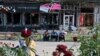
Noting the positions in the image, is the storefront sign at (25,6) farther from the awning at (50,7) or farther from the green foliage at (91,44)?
the green foliage at (91,44)

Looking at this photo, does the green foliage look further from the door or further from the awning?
the door

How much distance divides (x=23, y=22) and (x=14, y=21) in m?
1.38

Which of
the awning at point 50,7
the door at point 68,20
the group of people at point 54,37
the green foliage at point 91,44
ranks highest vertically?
the green foliage at point 91,44

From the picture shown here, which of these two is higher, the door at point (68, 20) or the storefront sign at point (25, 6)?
the storefront sign at point (25, 6)

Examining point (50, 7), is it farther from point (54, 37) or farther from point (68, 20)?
point (54, 37)

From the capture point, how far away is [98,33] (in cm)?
823

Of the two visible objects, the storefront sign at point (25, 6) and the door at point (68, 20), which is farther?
the door at point (68, 20)

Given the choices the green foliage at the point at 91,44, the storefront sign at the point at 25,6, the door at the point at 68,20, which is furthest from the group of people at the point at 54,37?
the green foliage at the point at 91,44

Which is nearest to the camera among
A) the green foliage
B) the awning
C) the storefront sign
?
the green foliage

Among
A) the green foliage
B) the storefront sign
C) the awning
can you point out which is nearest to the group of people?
the awning

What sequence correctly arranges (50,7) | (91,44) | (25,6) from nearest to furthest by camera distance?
(91,44), (50,7), (25,6)

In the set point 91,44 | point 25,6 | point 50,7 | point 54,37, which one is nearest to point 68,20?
point 50,7

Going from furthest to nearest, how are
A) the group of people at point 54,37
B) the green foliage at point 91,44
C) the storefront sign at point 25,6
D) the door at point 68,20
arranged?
the door at point 68,20
the storefront sign at point 25,6
the group of people at point 54,37
the green foliage at point 91,44

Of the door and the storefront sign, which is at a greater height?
the storefront sign
